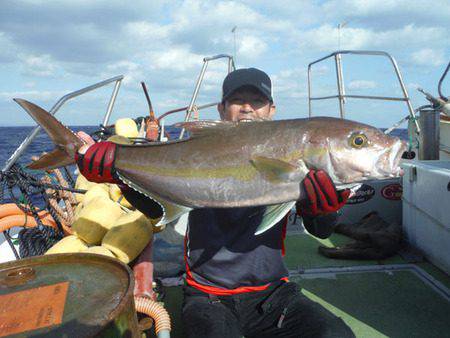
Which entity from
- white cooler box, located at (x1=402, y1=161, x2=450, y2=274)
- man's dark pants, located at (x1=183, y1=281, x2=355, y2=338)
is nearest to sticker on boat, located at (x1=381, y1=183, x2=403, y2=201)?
white cooler box, located at (x1=402, y1=161, x2=450, y2=274)

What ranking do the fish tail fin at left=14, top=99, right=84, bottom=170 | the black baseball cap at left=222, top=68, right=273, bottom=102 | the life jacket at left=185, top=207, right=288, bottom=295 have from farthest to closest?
the black baseball cap at left=222, top=68, right=273, bottom=102, the life jacket at left=185, top=207, right=288, bottom=295, the fish tail fin at left=14, top=99, right=84, bottom=170

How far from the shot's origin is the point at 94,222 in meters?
3.86

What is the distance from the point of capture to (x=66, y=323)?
1.77 meters

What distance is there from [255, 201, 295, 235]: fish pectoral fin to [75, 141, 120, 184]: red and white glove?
3.78 feet

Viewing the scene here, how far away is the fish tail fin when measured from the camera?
2723mm

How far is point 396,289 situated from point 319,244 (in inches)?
64.3

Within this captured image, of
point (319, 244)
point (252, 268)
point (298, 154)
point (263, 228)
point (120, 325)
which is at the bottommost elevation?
point (319, 244)

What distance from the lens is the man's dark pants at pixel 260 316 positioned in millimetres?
2543

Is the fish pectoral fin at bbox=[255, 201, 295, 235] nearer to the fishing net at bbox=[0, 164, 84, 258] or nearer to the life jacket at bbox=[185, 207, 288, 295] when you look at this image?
the life jacket at bbox=[185, 207, 288, 295]

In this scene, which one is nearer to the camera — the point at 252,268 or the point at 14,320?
the point at 14,320

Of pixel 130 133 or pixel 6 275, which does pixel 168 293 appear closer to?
pixel 6 275

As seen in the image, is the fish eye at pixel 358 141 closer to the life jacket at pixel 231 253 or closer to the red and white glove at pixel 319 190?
the red and white glove at pixel 319 190

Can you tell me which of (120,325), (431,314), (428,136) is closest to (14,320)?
(120,325)

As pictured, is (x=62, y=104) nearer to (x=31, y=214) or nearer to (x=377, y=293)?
(x=31, y=214)
